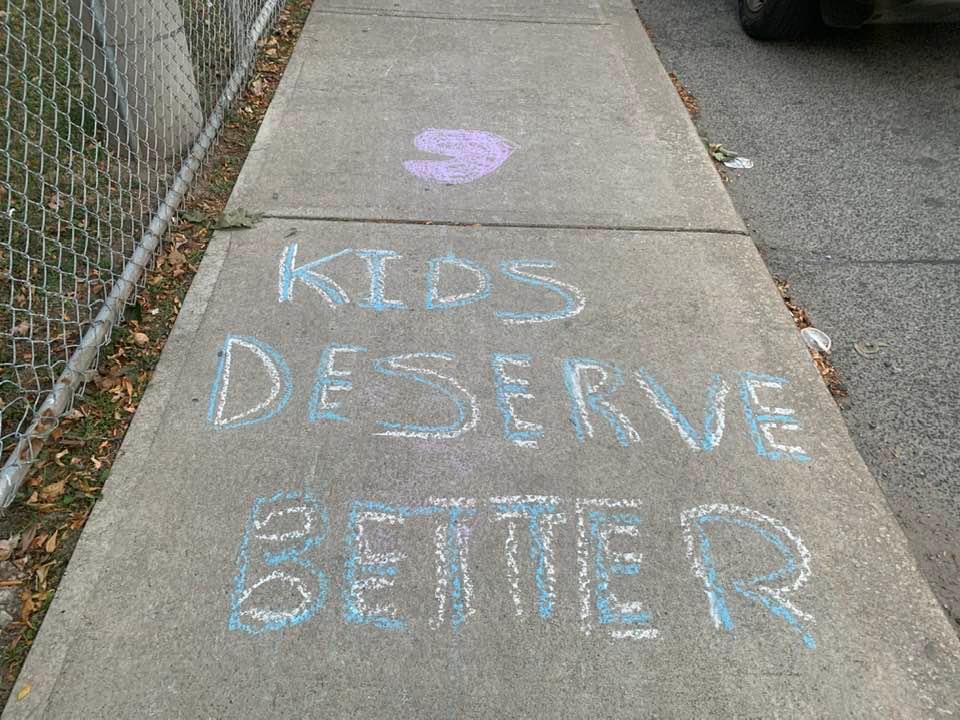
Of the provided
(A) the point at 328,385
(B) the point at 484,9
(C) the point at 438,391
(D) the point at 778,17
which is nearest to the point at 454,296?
(C) the point at 438,391

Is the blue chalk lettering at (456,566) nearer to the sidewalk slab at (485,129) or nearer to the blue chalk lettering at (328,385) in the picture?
the blue chalk lettering at (328,385)

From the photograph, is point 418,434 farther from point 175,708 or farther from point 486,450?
point 175,708

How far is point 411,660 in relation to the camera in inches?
76.3

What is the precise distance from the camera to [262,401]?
8.52 feet

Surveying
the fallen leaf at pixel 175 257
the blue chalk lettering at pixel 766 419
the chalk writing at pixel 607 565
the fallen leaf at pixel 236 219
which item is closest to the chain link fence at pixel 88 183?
the fallen leaf at pixel 175 257

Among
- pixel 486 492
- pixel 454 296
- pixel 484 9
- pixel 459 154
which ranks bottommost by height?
pixel 486 492

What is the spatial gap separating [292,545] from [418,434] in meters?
0.57

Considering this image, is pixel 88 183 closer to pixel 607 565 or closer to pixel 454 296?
pixel 454 296

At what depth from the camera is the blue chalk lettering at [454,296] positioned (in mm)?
3045

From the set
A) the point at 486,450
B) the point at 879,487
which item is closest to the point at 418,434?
the point at 486,450

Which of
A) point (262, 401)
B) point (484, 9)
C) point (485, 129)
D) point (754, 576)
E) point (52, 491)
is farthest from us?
point (484, 9)

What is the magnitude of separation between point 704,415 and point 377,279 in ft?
4.80

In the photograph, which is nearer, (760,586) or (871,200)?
(760,586)

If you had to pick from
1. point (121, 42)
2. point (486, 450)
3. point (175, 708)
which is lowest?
point (175, 708)
